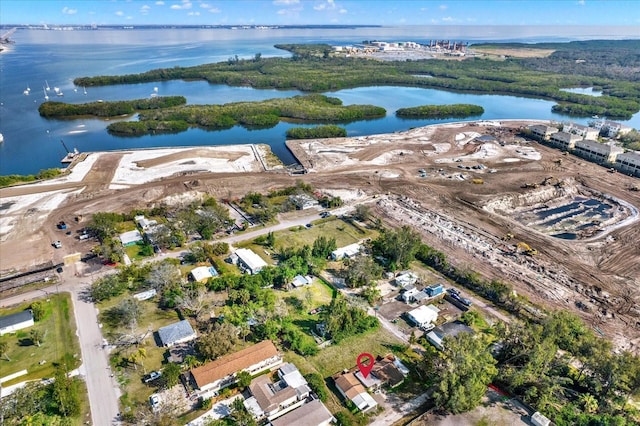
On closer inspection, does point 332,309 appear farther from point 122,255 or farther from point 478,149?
point 478,149

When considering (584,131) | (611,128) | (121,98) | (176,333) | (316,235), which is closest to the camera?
(176,333)

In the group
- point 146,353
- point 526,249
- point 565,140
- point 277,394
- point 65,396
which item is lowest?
point 146,353

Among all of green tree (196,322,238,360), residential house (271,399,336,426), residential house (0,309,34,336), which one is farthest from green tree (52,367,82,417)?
residential house (271,399,336,426)

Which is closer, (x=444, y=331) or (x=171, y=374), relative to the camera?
(x=171, y=374)

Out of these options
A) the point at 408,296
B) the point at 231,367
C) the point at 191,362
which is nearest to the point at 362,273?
the point at 408,296

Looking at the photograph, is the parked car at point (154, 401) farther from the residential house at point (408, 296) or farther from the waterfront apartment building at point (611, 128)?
the waterfront apartment building at point (611, 128)

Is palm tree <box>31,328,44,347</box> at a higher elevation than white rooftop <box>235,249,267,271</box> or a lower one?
lower

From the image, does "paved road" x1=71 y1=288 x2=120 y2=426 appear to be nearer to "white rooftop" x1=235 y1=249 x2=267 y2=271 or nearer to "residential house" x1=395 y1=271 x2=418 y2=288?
"white rooftop" x1=235 y1=249 x2=267 y2=271

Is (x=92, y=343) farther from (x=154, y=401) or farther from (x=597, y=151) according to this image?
(x=597, y=151)
